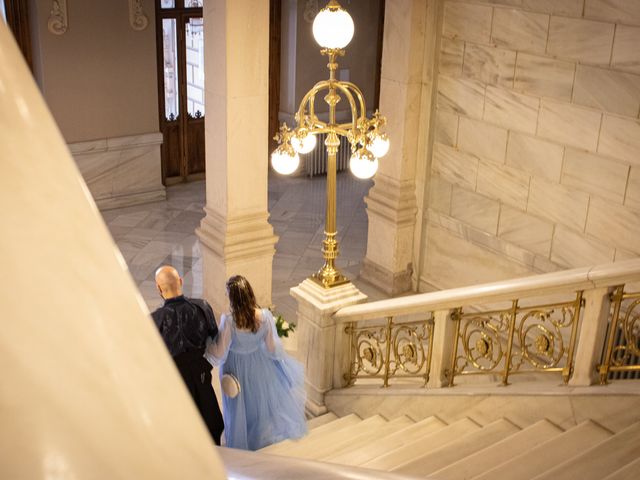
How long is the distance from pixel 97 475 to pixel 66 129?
1163cm

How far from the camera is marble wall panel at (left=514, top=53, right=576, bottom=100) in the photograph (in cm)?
717

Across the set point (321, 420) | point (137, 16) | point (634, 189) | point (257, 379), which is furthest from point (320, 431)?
point (137, 16)

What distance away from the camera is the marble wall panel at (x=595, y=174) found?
6.88 m

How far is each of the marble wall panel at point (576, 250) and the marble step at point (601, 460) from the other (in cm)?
325

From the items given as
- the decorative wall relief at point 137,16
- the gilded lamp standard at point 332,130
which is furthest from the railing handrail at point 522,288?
the decorative wall relief at point 137,16

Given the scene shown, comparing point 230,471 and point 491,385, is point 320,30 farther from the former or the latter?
point 230,471

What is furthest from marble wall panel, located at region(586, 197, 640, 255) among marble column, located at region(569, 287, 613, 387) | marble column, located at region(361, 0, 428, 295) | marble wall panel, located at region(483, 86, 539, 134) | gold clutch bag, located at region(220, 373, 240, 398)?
gold clutch bag, located at region(220, 373, 240, 398)

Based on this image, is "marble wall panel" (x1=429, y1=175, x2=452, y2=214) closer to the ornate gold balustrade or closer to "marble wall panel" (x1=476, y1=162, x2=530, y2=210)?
"marble wall panel" (x1=476, y1=162, x2=530, y2=210)

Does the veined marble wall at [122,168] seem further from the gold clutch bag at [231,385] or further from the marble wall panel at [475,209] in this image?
the gold clutch bag at [231,385]

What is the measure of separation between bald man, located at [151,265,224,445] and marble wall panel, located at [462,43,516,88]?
395 centimetres

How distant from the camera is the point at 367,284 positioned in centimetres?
Result: 940

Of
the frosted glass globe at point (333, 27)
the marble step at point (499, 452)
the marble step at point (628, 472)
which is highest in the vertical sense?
the frosted glass globe at point (333, 27)

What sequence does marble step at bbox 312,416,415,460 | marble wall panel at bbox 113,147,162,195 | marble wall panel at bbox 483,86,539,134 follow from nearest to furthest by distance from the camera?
marble step at bbox 312,416,415,460 → marble wall panel at bbox 483,86,539,134 → marble wall panel at bbox 113,147,162,195

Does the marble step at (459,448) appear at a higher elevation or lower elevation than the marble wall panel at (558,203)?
lower
